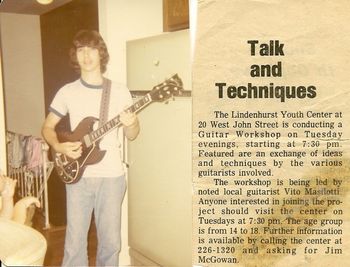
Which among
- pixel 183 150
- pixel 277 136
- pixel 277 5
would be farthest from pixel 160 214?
pixel 277 5

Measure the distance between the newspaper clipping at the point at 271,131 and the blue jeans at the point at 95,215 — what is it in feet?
0.41

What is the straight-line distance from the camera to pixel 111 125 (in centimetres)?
64

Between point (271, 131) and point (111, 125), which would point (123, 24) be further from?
point (271, 131)

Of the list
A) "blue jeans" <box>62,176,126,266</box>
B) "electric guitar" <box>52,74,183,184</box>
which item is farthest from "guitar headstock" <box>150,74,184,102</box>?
"blue jeans" <box>62,176,126,266</box>

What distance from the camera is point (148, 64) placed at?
647 millimetres

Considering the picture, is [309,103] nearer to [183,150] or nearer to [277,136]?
[277,136]

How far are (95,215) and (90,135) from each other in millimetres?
120

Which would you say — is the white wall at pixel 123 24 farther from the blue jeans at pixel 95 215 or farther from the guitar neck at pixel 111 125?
the blue jeans at pixel 95 215

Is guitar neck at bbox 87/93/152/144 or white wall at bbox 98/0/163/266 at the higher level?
white wall at bbox 98/0/163/266

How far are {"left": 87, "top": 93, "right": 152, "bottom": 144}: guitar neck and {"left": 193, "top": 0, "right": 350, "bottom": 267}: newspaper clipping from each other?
0.26ft

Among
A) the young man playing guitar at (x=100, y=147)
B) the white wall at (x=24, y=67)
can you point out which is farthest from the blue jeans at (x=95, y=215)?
the white wall at (x=24, y=67)

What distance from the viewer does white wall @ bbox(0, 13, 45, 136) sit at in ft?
2.09

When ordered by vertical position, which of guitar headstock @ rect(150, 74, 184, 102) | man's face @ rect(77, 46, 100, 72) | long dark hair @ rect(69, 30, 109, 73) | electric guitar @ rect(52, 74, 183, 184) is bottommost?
electric guitar @ rect(52, 74, 183, 184)

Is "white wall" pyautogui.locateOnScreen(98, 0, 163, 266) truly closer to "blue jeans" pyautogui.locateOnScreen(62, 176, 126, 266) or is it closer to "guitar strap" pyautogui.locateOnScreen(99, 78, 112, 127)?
"guitar strap" pyautogui.locateOnScreen(99, 78, 112, 127)
